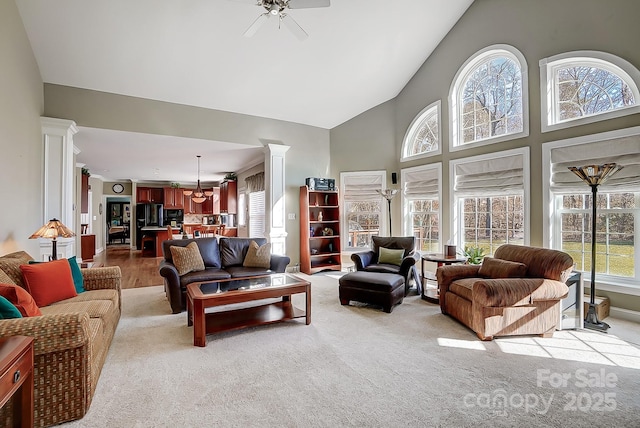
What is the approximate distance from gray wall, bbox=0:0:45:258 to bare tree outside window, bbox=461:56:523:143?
5.99 m

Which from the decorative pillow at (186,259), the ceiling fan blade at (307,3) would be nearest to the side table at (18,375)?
the decorative pillow at (186,259)

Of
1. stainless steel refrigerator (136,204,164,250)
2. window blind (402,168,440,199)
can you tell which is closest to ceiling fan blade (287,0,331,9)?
window blind (402,168,440,199)

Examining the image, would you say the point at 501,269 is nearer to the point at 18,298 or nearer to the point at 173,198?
→ the point at 18,298

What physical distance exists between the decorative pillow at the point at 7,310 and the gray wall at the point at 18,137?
175 centimetres

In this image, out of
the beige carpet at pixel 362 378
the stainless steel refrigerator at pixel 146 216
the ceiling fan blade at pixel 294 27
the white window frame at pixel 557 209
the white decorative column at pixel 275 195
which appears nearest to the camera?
the beige carpet at pixel 362 378

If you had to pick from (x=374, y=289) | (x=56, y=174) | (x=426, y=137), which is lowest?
(x=374, y=289)

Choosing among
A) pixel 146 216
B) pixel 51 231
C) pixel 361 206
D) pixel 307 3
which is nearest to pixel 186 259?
pixel 51 231

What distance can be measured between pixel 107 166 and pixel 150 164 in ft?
3.93

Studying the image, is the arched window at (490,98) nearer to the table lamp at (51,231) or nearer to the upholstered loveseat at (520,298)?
the upholstered loveseat at (520,298)

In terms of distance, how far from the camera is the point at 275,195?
619 cm

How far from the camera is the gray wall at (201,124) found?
4.64m

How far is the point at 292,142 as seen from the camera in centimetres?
642

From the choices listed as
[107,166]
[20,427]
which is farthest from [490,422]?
[107,166]

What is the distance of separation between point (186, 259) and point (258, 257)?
38.7 inches
